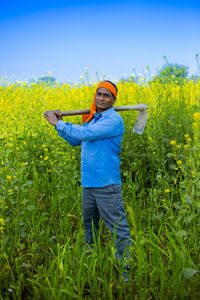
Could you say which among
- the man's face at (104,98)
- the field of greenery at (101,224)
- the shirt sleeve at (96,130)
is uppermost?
the man's face at (104,98)

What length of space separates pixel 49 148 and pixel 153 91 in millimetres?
1643

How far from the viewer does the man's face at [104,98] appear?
7.98ft

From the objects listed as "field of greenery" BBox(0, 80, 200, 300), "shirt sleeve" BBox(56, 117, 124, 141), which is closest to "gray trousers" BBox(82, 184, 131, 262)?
"field of greenery" BBox(0, 80, 200, 300)

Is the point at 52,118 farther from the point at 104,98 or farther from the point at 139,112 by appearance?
the point at 139,112

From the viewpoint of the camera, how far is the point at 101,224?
2842mm

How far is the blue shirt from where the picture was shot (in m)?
2.30

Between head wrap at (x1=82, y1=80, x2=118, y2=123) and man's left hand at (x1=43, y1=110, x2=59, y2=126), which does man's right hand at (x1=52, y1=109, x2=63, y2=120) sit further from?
head wrap at (x1=82, y1=80, x2=118, y2=123)

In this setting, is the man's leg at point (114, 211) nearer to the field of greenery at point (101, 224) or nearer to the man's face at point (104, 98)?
the field of greenery at point (101, 224)

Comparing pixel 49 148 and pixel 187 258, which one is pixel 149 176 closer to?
pixel 49 148

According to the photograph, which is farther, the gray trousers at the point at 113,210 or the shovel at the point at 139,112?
the shovel at the point at 139,112

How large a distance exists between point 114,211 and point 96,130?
2.10ft

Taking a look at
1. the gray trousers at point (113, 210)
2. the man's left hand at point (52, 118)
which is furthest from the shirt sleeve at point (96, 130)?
the gray trousers at point (113, 210)

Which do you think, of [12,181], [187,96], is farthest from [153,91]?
[12,181]

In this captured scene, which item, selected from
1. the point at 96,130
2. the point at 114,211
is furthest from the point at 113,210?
the point at 96,130
